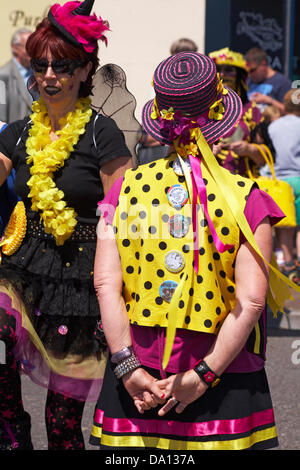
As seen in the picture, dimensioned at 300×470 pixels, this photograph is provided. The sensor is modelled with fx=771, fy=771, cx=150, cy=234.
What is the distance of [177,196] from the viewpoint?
2.43 m

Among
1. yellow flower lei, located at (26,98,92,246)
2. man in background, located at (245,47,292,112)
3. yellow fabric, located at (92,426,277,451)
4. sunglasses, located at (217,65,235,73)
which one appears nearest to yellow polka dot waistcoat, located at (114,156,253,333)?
yellow fabric, located at (92,426,277,451)

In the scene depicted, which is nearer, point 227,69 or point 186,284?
point 186,284

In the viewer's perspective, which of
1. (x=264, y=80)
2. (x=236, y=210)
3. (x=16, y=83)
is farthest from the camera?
(x=264, y=80)

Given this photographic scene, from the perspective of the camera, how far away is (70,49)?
308 centimetres

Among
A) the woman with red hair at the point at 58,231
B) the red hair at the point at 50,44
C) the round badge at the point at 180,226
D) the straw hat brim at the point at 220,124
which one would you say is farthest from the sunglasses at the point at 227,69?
the round badge at the point at 180,226

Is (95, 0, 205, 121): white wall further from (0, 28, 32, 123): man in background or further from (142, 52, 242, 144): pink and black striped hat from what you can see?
(142, 52, 242, 144): pink and black striped hat

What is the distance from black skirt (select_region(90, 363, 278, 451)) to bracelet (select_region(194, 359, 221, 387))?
3.4 inches

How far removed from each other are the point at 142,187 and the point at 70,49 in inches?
35.4

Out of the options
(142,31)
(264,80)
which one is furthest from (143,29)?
(264,80)

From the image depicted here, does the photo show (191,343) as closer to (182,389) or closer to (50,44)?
(182,389)

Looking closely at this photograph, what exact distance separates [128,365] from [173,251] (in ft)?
1.27

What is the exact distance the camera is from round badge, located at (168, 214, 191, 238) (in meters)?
2.41

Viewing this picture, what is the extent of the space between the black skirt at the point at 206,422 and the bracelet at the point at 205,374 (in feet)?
0.28

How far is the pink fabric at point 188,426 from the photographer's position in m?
2.43
